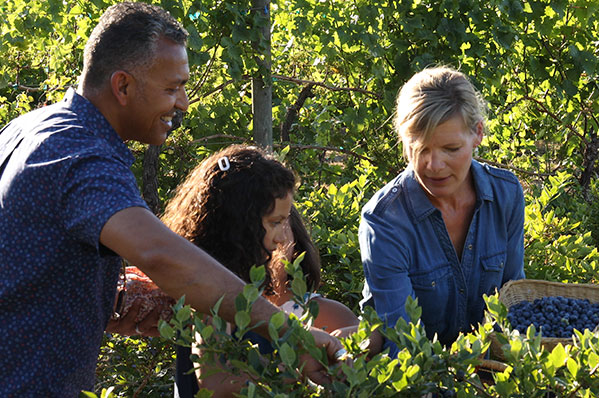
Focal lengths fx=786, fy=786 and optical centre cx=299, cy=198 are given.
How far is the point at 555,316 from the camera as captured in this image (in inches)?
93.6

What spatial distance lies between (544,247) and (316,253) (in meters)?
1.24

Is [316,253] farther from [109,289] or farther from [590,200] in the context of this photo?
[590,200]

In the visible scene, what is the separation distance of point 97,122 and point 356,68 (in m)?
3.65

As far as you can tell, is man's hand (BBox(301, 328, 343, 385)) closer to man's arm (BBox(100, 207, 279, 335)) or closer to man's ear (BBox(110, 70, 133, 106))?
man's arm (BBox(100, 207, 279, 335))

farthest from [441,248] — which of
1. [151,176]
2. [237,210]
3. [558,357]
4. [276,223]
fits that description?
[151,176]

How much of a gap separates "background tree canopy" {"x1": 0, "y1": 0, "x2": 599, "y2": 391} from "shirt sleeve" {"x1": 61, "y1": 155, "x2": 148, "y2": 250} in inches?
72.9

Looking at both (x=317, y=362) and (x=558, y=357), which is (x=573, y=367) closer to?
(x=558, y=357)

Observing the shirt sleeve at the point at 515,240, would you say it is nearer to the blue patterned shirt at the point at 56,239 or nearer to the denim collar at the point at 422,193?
the denim collar at the point at 422,193

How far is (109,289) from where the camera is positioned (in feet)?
6.46

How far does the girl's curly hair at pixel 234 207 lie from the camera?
2.32m

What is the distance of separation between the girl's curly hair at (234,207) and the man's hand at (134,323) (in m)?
0.29

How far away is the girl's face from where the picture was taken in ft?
7.72

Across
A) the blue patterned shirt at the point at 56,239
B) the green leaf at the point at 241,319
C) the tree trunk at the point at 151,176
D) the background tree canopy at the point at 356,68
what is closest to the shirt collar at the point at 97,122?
the blue patterned shirt at the point at 56,239

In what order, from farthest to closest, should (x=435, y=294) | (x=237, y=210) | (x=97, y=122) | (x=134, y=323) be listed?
1. (x=435, y=294)
2. (x=237, y=210)
3. (x=134, y=323)
4. (x=97, y=122)
